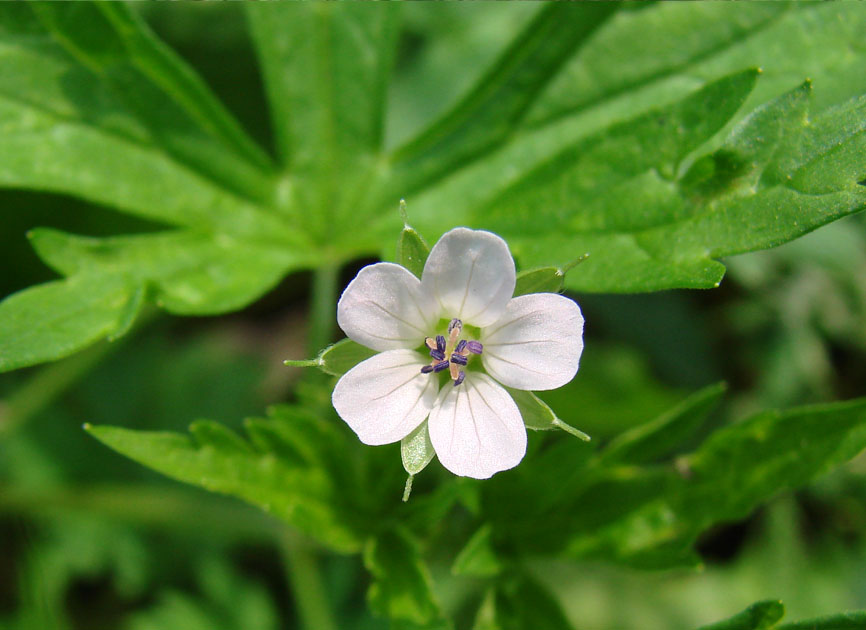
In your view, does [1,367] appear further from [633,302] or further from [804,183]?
[633,302]

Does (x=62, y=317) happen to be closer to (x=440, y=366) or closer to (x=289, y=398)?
(x=440, y=366)

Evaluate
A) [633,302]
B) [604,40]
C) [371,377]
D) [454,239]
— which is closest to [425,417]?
[371,377]

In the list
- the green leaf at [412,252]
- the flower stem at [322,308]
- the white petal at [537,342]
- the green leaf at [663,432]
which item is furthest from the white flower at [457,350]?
the flower stem at [322,308]

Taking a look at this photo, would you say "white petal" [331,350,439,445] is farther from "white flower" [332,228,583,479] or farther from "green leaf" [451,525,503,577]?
"green leaf" [451,525,503,577]

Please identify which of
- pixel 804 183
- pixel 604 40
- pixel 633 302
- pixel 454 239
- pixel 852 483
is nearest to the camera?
pixel 454 239

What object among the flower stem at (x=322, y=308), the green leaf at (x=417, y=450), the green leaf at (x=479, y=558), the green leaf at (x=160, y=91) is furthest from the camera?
the flower stem at (x=322, y=308)

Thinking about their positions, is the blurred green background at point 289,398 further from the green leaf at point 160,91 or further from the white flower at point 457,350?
the white flower at point 457,350
